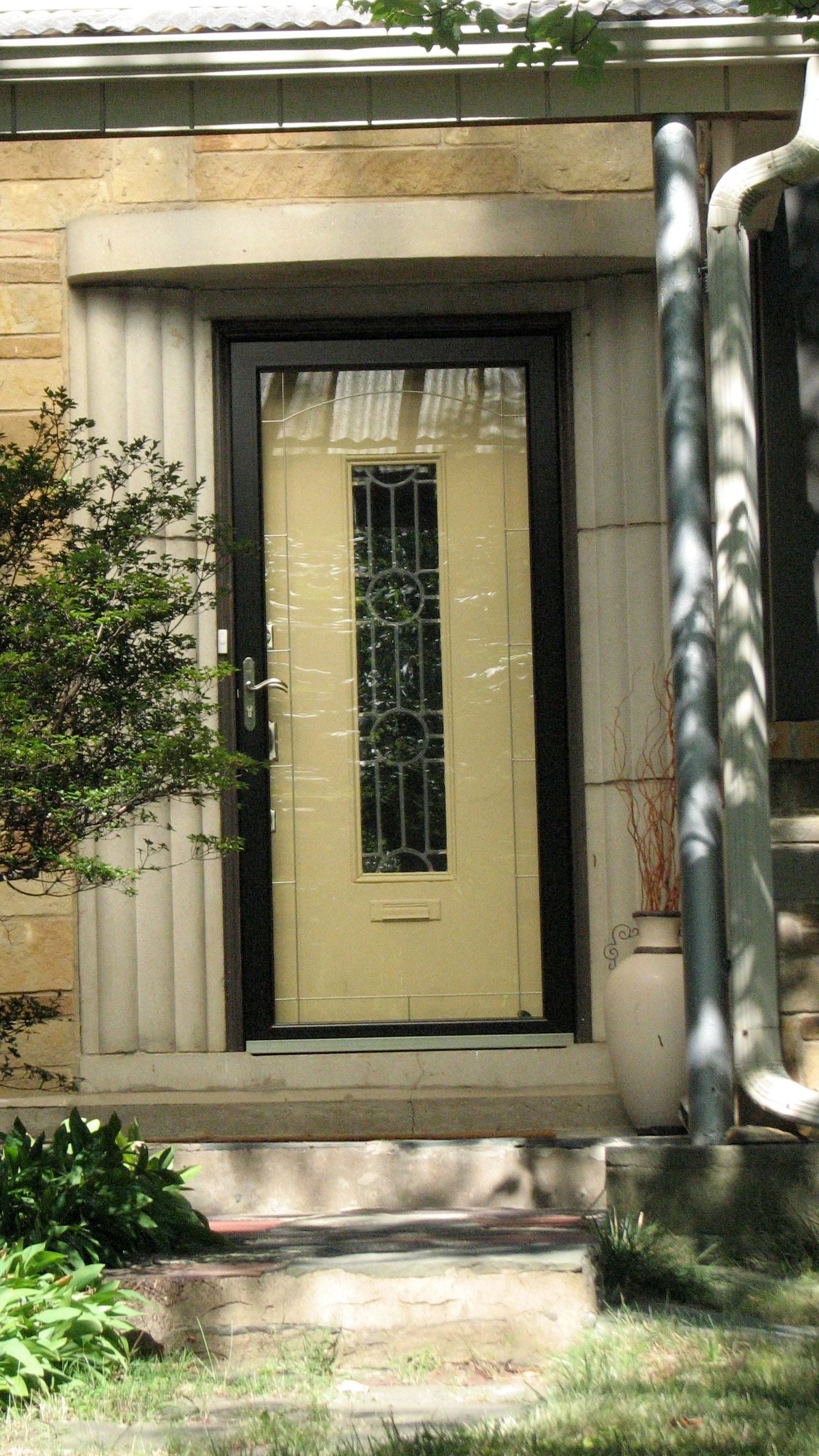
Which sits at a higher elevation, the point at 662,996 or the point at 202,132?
the point at 202,132

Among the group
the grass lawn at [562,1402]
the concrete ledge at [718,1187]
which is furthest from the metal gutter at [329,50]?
the grass lawn at [562,1402]

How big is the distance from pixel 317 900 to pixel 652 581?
167 cm

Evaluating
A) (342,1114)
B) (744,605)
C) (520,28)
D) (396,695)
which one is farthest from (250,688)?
(520,28)

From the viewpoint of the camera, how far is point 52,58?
14.0 feet

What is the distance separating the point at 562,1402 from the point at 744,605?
7.02ft

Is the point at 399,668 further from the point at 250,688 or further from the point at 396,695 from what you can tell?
the point at 250,688

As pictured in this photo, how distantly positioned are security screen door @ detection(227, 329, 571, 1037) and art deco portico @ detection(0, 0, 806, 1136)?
1 centimetres

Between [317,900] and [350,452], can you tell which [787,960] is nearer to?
[317,900]

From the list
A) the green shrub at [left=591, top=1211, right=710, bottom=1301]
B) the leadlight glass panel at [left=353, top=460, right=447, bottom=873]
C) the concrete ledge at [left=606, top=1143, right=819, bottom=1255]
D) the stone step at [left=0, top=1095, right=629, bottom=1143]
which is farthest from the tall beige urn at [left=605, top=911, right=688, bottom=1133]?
the green shrub at [left=591, top=1211, right=710, bottom=1301]

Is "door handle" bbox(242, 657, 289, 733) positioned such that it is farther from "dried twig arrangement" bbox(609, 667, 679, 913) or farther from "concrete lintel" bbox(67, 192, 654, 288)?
"concrete lintel" bbox(67, 192, 654, 288)

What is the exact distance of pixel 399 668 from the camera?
6.12 meters

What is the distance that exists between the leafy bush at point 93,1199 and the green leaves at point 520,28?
2.74 metres

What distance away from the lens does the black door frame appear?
19.4ft

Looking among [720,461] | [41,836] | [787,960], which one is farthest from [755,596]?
[41,836]
